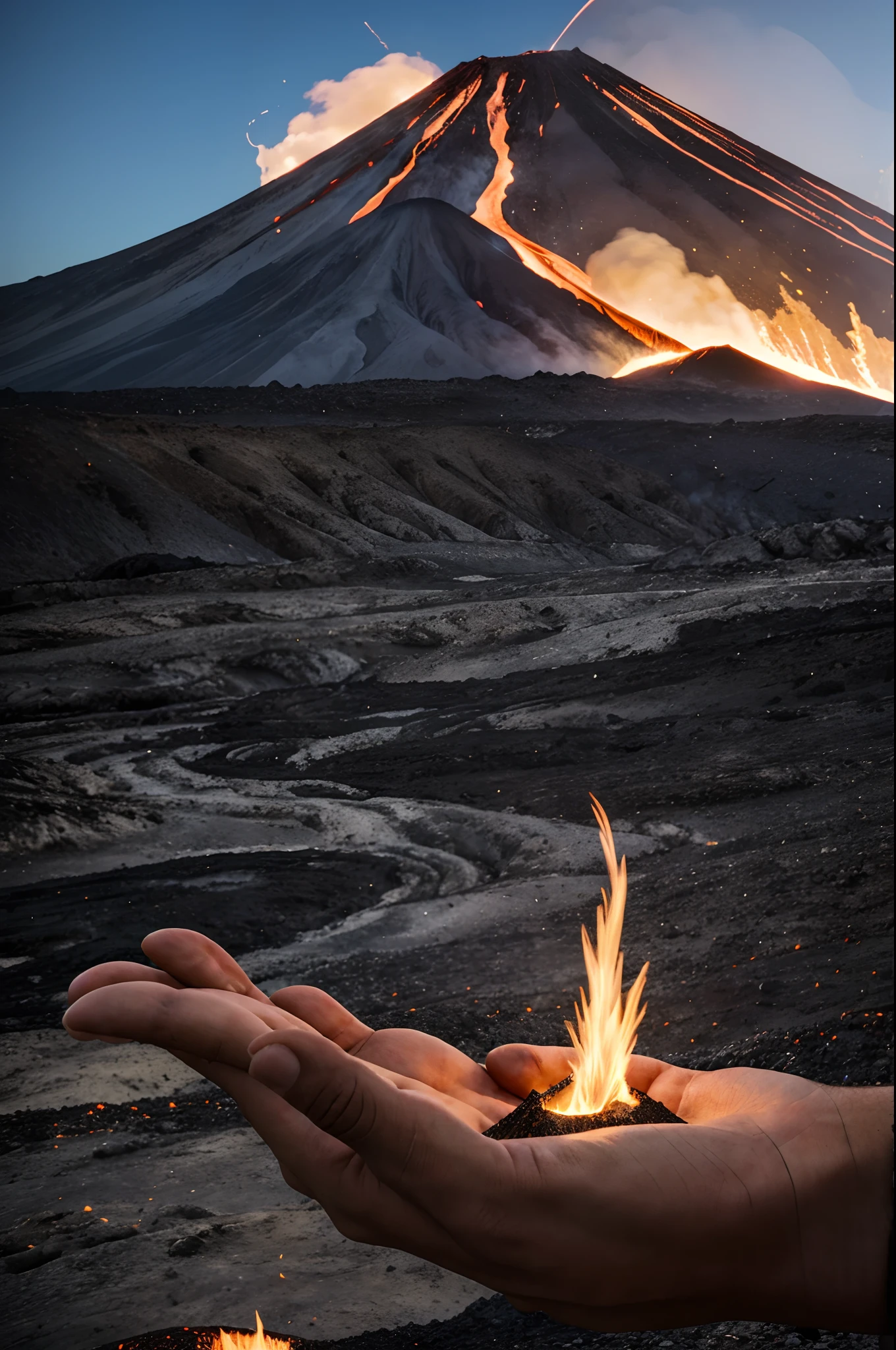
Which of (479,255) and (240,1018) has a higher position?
(479,255)

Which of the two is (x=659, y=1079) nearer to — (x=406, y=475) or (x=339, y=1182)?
(x=339, y=1182)

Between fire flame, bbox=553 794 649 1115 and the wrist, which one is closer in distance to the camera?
the wrist

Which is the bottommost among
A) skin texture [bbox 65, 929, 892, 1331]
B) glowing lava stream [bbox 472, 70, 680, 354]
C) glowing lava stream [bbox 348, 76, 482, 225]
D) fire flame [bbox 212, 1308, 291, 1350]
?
fire flame [bbox 212, 1308, 291, 1350]

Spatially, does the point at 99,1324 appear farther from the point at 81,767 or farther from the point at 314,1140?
the point at 81,767

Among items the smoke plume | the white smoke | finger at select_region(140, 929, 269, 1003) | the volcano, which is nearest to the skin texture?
finger at select_region(140, 929, 269, 1003)

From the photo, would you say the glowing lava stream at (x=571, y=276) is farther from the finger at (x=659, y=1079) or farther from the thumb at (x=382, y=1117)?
the thumb at (x=382, y=1117)

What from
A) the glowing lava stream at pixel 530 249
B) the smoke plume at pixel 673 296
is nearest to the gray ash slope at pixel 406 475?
the smoke plume at pixel 673 296

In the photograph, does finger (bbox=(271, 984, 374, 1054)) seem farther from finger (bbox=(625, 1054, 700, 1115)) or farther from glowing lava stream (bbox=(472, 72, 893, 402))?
glowing lava stream (bbox=(472, 72, 893, 402))

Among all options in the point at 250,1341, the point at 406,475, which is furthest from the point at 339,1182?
the point at 406,475
